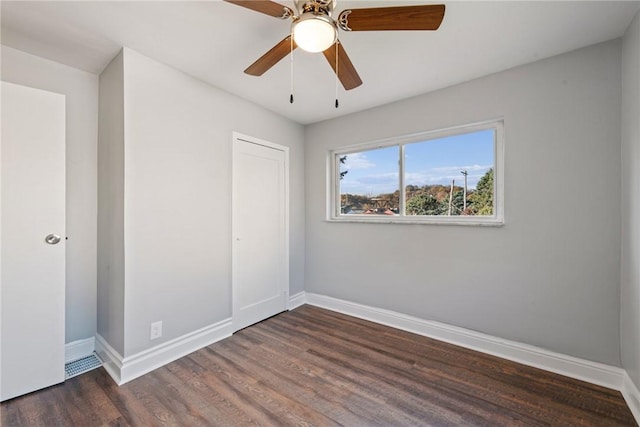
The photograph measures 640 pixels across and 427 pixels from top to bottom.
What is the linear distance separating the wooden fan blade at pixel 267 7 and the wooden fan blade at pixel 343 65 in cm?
32

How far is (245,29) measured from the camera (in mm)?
1798

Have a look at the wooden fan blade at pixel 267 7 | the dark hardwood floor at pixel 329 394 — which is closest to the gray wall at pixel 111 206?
the dark hardwood floor at pixel 329 394

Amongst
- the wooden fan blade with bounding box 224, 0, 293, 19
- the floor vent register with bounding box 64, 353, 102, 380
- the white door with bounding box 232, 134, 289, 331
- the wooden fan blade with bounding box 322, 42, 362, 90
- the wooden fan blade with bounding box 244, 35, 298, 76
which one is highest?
the wooden fan blade with bounding box 224, 0, 293, 19

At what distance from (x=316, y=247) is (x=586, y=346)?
2.59m

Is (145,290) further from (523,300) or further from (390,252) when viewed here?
(523,300)

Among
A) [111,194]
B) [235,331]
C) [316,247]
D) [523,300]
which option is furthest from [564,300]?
[111,194]

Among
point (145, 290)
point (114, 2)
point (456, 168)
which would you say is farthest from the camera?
point (456, 168)

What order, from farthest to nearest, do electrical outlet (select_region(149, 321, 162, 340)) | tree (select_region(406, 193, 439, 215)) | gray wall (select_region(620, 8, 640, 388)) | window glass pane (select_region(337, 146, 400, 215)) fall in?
window glass pane (select_region(337, 146, 400, 215)), tree (select_region(406, 193, 439, 215)), electrical outlet (select_region(149, 321, 162, 340)), gray wall (select_region(620, 8, 640, 388))

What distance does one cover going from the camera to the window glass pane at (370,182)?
3065 mm

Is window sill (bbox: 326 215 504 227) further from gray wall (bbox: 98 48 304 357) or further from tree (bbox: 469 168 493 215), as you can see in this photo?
gray wall (bbox: 98 48 304 357)

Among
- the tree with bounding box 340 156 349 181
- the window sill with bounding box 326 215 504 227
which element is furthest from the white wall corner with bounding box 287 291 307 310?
the tree with bounding box 340 156 349 181

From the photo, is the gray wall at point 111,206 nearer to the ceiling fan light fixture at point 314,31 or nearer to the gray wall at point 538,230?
the ceiling fan light fixture at point 314,31

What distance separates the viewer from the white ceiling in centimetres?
162

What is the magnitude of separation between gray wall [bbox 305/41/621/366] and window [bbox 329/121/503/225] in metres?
0.13
